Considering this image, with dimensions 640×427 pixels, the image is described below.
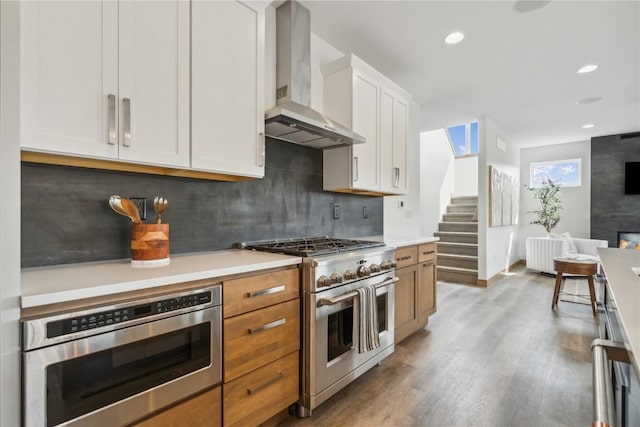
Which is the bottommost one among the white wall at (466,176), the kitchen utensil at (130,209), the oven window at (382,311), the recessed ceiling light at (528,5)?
the oven window at (382,311)

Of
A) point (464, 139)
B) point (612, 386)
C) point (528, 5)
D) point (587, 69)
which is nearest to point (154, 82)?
point (612, 386)

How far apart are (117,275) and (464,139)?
7734mm

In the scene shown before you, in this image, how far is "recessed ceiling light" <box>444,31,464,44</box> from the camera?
262cm

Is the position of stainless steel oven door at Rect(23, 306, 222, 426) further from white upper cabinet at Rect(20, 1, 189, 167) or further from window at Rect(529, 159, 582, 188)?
window at Rect(529, 159, 582, 188)

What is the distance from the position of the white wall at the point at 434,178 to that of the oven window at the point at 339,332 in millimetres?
4584

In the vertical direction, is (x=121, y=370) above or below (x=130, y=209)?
below

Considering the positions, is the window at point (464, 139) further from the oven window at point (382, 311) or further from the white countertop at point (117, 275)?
the white countertop at point (117, 275)

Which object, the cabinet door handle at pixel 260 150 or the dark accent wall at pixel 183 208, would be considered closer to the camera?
the dark accent wall at pixel 183 208

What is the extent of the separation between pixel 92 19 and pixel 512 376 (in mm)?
3180

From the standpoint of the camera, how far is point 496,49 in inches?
113

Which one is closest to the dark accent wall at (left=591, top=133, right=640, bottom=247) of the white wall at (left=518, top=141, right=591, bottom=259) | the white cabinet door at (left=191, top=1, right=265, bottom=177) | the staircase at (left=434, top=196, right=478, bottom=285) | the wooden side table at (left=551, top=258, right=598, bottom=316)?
the white wall at (left=518, top=141, right=591, bottom=259)

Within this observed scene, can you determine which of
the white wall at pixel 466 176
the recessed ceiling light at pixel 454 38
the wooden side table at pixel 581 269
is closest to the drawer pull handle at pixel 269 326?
the recessed ceiling light at pixel 454 38

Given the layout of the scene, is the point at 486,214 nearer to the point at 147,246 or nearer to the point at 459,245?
the point at 459,245

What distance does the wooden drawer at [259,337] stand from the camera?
1.38m
